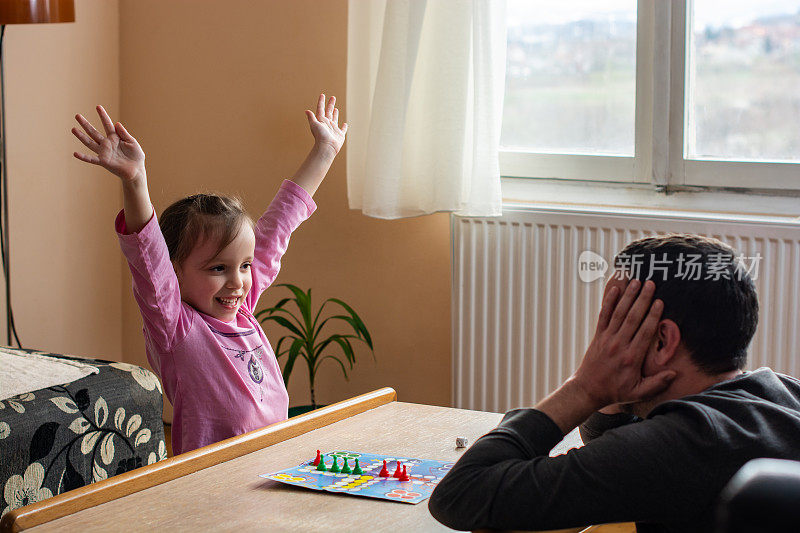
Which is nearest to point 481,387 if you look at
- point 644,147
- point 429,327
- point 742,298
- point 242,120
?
point 429,327

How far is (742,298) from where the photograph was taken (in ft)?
3.67

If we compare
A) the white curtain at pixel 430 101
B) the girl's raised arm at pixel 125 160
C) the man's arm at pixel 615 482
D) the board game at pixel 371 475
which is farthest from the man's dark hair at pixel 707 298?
the white curtain at pixel 430 101

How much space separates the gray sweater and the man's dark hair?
5 centimetres

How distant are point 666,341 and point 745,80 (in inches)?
74.4

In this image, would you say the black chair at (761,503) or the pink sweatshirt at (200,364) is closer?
the black chair at (761,503)

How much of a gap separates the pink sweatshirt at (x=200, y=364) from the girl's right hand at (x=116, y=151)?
0.11m

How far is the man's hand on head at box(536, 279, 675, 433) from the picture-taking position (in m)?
1.14

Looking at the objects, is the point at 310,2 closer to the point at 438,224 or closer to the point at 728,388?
the point at 438,224

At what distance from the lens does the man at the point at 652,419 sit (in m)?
1.01

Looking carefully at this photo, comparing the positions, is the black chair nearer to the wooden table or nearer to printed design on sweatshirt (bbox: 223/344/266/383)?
the wooden table

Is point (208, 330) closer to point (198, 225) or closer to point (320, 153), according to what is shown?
point (198, 225)

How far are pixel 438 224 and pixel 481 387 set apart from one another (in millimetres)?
544

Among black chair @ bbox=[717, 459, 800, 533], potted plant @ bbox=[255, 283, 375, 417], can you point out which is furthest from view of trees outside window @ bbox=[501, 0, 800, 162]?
black chair @ bbox=[717, 459, 800, 533]

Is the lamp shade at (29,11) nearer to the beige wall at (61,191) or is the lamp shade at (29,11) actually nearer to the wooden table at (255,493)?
the beige wall at (61,191)
